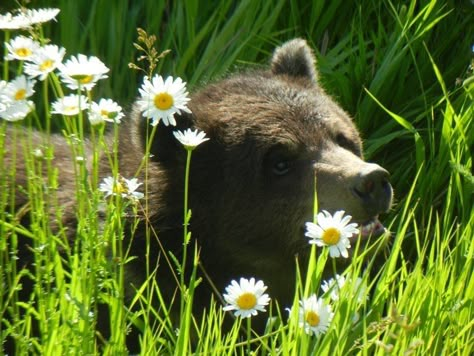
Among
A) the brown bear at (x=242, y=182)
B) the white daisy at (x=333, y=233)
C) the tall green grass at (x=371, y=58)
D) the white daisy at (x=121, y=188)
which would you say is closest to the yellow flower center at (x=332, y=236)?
the white daisy at (x=333, y=233)

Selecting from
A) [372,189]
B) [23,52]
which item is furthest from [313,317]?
[372,189]

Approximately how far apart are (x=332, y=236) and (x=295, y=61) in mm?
2488

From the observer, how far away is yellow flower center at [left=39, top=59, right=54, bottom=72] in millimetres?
3395

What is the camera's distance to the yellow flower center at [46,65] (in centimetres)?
339

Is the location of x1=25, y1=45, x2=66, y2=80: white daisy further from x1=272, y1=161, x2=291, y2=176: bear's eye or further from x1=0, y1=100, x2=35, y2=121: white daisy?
x1=272, y1=161, x2=291, y2=176: bear's eye

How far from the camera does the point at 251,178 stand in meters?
4.92

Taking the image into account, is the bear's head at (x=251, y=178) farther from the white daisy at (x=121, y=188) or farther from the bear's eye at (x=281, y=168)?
the white daisy at (x=121, y=188)

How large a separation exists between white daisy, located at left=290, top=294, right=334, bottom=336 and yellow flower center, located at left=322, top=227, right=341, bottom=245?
0.60ft

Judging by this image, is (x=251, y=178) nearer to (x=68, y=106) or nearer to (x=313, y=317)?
(x=68, y=106)

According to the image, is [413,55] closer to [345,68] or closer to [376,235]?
[345,68]

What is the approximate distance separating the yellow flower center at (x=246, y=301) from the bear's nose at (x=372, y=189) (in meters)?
1.42

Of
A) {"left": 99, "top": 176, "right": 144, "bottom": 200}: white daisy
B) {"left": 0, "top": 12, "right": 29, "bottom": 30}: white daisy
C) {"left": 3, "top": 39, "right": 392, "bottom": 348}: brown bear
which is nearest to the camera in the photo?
{"left": 99, "top": 176, "right": 144, "bottom": 200}: white daisy

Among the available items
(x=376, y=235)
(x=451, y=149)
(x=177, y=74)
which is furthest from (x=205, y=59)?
(x=376, y=235)

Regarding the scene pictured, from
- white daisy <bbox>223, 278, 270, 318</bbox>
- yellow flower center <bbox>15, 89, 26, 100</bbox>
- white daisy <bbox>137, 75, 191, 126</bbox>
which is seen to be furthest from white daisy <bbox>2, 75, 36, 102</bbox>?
white daisy <bbox>223, 278, 270, 318</bbox>
